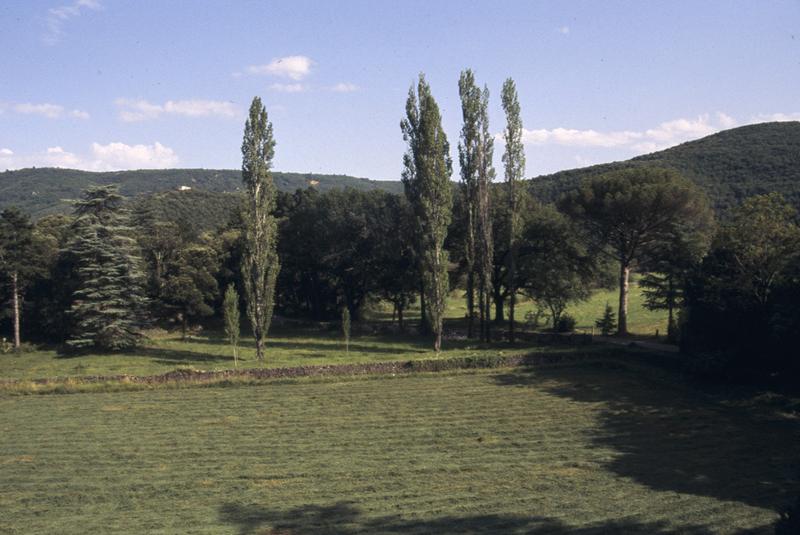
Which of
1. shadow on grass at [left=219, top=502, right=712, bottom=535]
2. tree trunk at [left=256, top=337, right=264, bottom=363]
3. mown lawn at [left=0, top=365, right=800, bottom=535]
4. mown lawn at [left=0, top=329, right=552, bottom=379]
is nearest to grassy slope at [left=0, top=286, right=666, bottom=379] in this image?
mown lawn at [left=0, top=329, right=552, bottom=379]

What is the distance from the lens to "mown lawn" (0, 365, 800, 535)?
50.1 ft

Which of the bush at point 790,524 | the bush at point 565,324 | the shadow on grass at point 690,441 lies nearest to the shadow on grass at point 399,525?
the bush at point 790,524

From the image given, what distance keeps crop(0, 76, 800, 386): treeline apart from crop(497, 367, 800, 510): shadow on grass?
435 cm

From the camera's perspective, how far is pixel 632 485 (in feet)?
57.0

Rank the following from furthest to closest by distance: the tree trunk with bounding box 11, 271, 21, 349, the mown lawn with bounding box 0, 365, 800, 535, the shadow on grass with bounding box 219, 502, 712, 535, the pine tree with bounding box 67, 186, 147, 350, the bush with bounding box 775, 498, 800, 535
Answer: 1. the tree trunk with bounding box 11, 271, 21, 349
2. the pine tree with bounding box 67, 186, 147, 350
3. the mown lawn with bounding box 0, 365, 800, 535
4. the shadow on grass with bounding box 219, 502, 712, 535
5. the bush with bounding box 775, 498, 800, 535

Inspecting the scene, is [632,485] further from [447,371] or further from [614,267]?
[614,267]

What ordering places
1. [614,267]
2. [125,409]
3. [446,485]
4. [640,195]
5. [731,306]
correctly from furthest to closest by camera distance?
[614,267]
[640,195]
[731,306]
[125,409]
[446,485]

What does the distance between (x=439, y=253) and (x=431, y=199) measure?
150 inches

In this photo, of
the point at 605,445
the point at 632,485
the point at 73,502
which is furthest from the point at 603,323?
the point at 73,502

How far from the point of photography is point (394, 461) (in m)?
19.8

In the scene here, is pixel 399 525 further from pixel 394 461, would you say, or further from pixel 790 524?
pixel 790 524

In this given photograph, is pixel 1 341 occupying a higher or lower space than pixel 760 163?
lower

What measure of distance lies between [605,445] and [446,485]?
7064mm

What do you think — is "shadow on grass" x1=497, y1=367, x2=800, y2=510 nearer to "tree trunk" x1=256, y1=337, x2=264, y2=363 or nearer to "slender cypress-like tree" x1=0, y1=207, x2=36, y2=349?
"tree trunk" x1=256, y1=337, x2=264, y2=363
